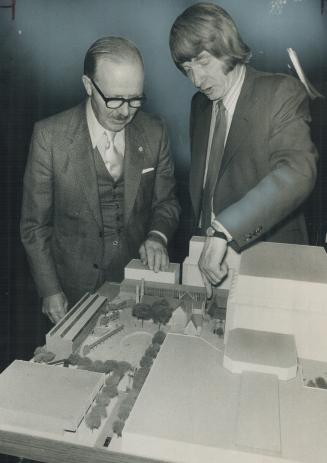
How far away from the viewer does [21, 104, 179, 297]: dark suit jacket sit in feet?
10.5

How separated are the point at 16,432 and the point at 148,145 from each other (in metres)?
2.41

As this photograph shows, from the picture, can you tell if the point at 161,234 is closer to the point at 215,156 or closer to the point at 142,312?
the point at 215,156

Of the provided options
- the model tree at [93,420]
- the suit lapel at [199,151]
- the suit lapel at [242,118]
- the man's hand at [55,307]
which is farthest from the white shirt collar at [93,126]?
the model tree at [93,420]

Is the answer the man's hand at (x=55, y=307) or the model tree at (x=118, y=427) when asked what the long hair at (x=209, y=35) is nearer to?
the man's hand at (x=55, y=307)

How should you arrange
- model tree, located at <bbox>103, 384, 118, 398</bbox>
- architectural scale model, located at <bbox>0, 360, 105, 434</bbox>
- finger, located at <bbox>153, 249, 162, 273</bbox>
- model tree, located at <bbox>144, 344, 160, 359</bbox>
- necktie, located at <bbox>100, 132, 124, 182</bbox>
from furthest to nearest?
necktie, located at <bbox>100, 132, 124, 182</bbox>
finger, located at <bbox>153, 249, 162, 273</bbox>
model tree, located at <bbox>144, 344, 160, 359</bbox>
model tree, located at <bbox>103, 384, 118, 398</bbox>
architectural scale model, located at <bbox>0, 360, 105, 434</bbox>

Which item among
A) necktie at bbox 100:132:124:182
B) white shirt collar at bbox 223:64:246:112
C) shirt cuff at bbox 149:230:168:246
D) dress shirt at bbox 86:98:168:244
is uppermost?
white shirt collar at bbox 223:64:246:112

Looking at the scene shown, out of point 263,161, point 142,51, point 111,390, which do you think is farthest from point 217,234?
point 142,51

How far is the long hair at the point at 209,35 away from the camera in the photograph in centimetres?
301

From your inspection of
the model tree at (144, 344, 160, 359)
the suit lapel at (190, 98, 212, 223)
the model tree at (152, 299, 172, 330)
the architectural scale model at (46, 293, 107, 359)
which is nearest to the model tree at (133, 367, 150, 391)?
the model tree at (144, 344, 160, 359)

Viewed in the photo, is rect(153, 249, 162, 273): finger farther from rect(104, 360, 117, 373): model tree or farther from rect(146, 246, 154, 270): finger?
rect(104, 360, 117, 373): model tree

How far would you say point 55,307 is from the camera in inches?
129

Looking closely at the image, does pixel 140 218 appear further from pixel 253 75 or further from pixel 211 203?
pixel 253 75

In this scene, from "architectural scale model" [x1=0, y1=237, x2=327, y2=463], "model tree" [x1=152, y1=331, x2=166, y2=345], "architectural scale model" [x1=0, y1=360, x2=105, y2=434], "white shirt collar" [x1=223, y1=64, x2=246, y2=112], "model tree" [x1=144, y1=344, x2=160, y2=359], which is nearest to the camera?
"architectural scale model" [x1=0, y1=237, x2=327, y2=463]

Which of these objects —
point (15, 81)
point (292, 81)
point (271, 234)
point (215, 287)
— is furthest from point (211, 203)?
point (15, 81)
